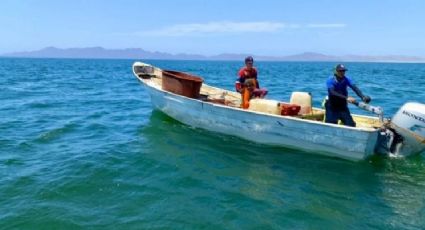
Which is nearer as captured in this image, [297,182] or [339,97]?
[297,182]

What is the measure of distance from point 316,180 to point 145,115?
10001 mm

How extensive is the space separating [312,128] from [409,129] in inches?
82.9

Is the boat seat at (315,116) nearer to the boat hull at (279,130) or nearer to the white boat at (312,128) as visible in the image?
the white boat at (312,128)

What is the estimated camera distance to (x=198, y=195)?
8359mm

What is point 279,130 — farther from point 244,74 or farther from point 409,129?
point 409,129

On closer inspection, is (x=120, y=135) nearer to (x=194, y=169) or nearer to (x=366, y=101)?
(x=194, y=169)

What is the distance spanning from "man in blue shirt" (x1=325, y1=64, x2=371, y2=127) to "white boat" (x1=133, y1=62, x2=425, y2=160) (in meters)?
0.48

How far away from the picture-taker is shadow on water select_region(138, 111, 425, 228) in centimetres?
752

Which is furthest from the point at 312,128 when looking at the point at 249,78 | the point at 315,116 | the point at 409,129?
the point at 249,78

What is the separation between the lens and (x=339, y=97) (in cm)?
1042

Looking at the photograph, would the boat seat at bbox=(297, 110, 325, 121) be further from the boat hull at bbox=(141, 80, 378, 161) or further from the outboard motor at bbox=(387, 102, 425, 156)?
the outboard motor at bbox=(387, 102, 425, 156)

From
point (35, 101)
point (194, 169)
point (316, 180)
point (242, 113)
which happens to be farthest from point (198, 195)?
point (35, 101)

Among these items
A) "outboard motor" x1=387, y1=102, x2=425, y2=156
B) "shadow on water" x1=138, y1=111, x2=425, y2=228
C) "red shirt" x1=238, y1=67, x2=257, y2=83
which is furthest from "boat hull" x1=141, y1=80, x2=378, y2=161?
"red shirt" x1=238, y1=67, x2=257, y2=83

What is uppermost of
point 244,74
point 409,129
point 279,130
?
point 244,74
